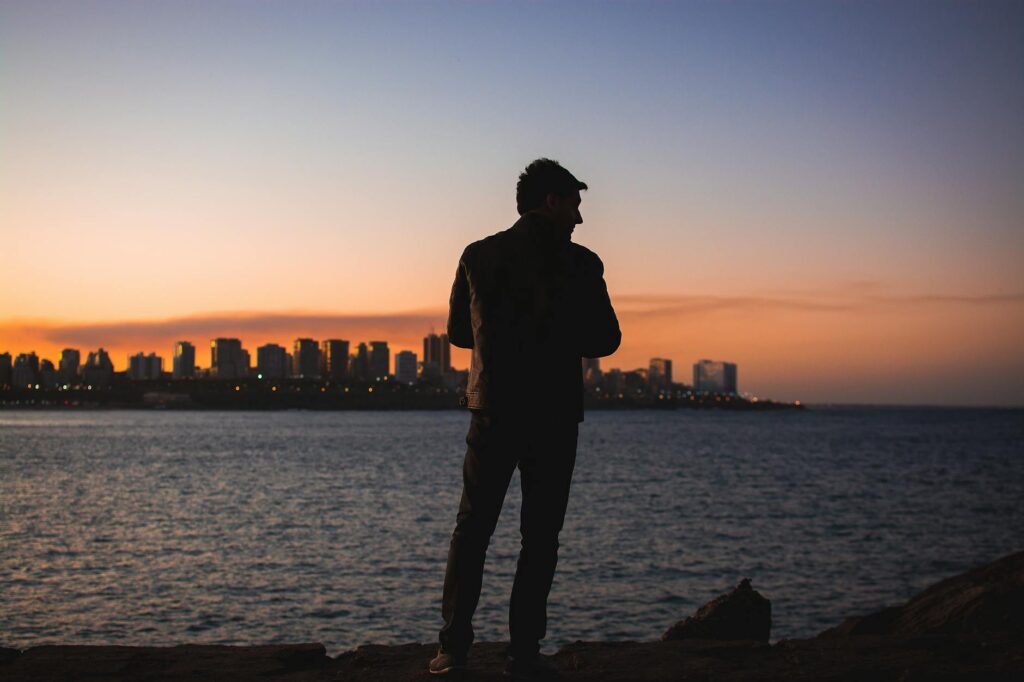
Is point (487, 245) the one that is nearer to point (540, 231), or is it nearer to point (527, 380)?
point (540, 231)

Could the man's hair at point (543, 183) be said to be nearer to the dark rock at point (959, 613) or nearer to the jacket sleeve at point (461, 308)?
the jacket sleeve at point (461, 308)

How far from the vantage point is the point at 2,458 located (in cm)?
6869

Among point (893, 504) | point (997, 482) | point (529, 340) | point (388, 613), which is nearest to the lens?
point (529, 340)

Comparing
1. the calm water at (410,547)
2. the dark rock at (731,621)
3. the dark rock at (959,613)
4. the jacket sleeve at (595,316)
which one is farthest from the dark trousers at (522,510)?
the calm water at (410,547)

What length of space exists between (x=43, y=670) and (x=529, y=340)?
2983 millimetres

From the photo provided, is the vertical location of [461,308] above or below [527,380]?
above

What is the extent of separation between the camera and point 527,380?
4621 mm

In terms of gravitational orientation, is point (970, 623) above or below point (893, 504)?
above

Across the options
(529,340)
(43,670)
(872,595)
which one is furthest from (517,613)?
(872,595)

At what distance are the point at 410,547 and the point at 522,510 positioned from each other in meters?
21.2

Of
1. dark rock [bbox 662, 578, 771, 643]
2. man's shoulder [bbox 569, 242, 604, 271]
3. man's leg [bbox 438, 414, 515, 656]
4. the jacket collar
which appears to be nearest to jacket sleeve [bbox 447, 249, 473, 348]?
the jacket collar

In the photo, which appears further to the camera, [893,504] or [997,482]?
[997,482]

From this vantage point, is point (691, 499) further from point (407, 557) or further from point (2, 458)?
point (2, 458)

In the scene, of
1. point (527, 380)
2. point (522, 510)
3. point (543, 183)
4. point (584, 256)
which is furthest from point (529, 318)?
point (522, 510)
